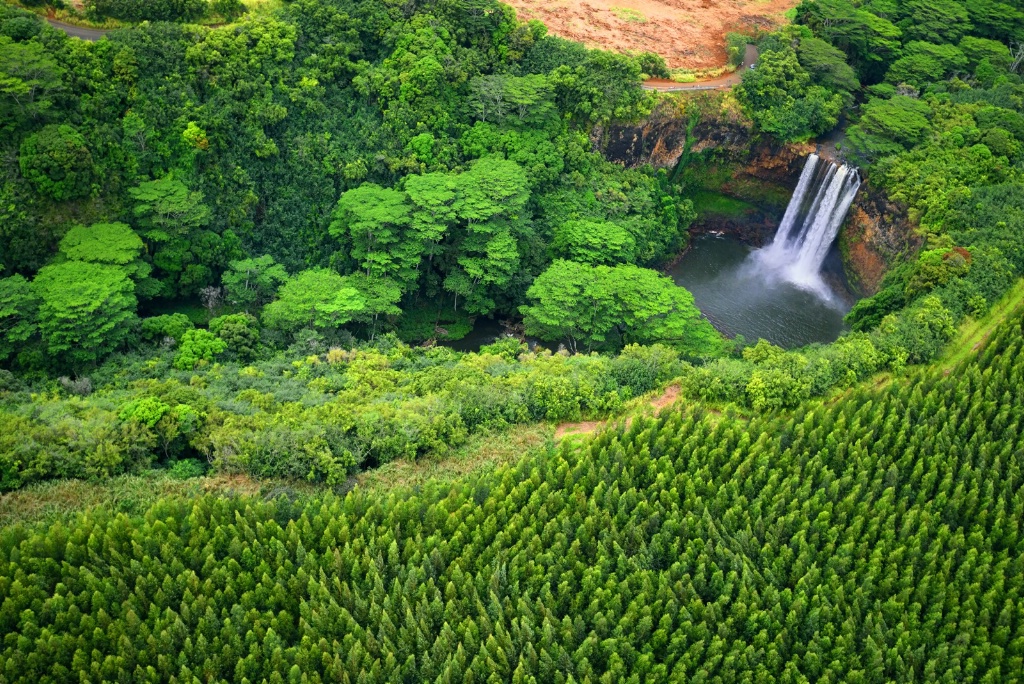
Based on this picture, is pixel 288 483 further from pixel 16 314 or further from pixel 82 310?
pixel 16 314

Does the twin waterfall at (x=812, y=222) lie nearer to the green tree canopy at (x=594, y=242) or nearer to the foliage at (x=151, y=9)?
the green tree canopy at (x=594, y=242)

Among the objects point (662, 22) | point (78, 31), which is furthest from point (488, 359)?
point (662, 22)

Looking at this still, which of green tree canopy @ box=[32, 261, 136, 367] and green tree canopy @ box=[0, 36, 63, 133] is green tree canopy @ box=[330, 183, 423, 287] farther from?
green tree canopy @ box=[0, 36, 63, 133]

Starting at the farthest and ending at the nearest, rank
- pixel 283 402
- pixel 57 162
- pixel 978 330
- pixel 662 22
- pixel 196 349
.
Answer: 1. pixel 662 22
2. pixel 57 162
3. pixel 978 330
4. pixel 196 349
5. pixel 283 402

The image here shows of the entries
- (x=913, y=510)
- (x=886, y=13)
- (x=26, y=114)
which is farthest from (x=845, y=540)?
(x=886, y=13)

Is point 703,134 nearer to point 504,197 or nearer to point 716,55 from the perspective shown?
point 716,55
